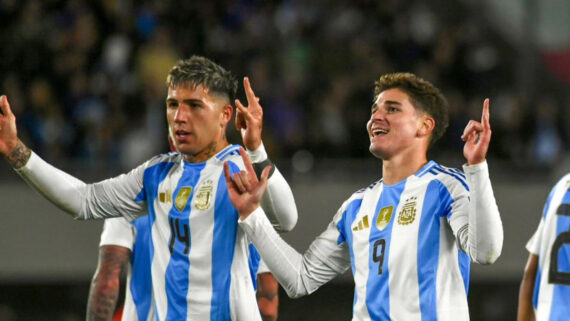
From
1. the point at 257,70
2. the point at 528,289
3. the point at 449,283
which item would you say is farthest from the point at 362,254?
the point at 257,70

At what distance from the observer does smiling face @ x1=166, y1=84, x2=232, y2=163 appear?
15.3ft

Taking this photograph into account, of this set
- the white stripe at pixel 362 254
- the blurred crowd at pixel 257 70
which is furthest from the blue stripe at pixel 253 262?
the blurred crowd at pixel 257 70

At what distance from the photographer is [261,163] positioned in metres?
4.49

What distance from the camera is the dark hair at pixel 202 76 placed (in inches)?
186

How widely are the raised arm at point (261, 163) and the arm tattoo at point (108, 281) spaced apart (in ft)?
3.86

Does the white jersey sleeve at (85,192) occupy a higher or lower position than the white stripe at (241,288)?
higher

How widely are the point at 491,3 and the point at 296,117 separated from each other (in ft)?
18.1

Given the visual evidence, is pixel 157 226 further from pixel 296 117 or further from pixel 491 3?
pixel 491 3

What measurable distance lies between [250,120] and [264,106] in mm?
6060

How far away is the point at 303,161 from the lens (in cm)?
986

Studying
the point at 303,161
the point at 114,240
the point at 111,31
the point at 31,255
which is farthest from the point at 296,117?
the point at 114,240

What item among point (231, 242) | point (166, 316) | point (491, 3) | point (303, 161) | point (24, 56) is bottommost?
point (166, 316)

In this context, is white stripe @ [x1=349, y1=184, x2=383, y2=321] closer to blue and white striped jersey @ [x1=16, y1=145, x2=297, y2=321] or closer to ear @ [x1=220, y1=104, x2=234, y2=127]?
blue and white striped jersey @ [x1=16, y1=145, x2=297, y2=321]

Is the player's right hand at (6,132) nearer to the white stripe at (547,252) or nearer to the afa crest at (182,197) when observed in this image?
the afa crest at (182,197)
